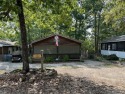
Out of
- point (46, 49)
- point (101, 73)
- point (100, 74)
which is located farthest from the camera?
point (46, 49)

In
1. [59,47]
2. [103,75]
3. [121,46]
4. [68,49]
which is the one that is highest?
[121,46]

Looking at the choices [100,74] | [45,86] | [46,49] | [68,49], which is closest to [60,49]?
[68,49]

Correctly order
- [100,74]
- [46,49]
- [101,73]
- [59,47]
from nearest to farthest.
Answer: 1. [100,74]
2. [101,73]
3. [46,49]
4. [59,47]

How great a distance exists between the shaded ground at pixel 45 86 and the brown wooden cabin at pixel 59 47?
18.0 metres

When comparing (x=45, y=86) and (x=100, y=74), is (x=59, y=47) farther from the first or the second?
(x=45, y=86)

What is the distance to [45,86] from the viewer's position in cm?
927

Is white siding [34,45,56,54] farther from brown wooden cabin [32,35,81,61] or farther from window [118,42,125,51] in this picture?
window [118,42,125,51]

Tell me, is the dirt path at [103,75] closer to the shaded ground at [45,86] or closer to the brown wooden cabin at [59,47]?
the shaded ground at [45,86]

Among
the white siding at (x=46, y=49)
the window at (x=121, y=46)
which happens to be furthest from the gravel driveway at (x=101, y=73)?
the window at (x=121, y=46)

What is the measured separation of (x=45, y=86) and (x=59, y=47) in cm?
2010

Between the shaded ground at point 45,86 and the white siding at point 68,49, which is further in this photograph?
the white siding at point 68,49

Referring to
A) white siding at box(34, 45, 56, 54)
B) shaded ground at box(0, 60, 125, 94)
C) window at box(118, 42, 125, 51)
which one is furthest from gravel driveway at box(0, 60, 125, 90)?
window at box(118, 42, 125, 51)

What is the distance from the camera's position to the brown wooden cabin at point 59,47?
28.8m

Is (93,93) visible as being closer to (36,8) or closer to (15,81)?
(15,81)
